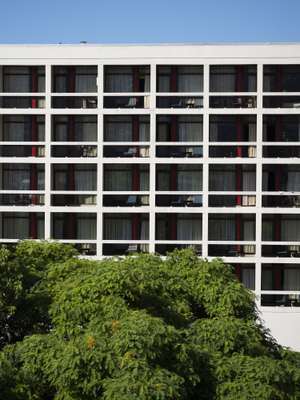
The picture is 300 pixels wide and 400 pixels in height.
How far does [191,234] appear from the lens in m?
34.1

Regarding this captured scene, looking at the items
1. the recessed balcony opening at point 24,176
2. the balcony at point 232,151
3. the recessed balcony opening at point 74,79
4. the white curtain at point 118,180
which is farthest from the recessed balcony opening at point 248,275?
the recessed balcony opening at point 74,79

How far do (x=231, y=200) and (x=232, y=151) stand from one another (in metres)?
2.36

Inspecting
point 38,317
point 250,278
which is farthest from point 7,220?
point 38,317

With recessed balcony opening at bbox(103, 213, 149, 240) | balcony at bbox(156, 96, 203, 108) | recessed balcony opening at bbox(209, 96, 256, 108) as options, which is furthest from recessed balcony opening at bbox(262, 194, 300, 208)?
recessed balcony opening at bbox(103, 213, 149, 240)

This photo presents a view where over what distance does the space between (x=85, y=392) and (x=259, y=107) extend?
21158mm

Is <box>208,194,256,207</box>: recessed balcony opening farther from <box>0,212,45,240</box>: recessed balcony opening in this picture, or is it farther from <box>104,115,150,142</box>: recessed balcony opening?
<box>0,212,45,240</box>: recessed balcony opening

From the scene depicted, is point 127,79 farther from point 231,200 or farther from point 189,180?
point 231,200

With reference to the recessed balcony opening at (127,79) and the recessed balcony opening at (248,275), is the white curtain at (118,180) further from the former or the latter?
the recessed balcony opening at (248,275)

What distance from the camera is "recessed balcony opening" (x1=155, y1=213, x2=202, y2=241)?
34000 millimetres

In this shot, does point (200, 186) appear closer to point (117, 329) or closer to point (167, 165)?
point (167, 165)

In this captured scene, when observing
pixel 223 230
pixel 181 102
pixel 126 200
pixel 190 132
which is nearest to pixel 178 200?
pixel 126 200

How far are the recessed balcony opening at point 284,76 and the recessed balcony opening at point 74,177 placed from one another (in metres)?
9.70

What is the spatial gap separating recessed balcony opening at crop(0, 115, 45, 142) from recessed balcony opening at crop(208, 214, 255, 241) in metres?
9.45

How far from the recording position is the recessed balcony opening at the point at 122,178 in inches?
1336
